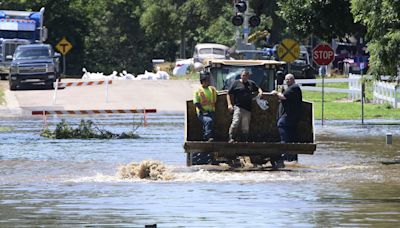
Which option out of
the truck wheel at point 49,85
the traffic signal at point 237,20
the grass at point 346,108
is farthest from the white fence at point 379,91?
the truck wheel at point 49,85

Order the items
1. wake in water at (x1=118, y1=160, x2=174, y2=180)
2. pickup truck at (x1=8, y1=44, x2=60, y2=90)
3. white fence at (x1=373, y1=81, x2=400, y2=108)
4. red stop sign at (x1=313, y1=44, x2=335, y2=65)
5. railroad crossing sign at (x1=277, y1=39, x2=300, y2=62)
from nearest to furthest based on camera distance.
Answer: wake in water at (x1=118, y1=160, x2=174, y2=180), red stop sign at (x1=313, y1=44, x2=335, y2=65), railroad crossing sign at (x1=277, y1=39, x2=300, y2=62), white fence at (x1=373, y1=81, x2=400, y2=108), pickup truck at (x1=8, y1=44, x2=60, y2=90)

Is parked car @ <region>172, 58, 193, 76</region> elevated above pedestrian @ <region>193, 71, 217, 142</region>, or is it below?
below

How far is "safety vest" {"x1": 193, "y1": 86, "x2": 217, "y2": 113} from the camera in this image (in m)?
23.2

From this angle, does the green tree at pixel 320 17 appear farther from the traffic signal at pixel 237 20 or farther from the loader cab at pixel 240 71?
the loader cab at pixel 240 71

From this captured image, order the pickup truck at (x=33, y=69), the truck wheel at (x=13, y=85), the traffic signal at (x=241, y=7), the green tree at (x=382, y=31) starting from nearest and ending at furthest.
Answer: the green tree at (x=382, y=31)
the traffic signal at (x=241, y=7)
the pickup truck at (x=33, y=69)
the truck wheel at (x=13, y=85)

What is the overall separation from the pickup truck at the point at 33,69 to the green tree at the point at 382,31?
28.3 meters

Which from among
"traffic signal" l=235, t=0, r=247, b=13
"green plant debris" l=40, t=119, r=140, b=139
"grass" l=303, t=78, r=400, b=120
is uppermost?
"traffic signal" l=235, t=0, r=247, b=13

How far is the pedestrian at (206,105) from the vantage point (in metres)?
23.2

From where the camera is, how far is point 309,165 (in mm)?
24625

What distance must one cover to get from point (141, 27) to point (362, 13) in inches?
2593

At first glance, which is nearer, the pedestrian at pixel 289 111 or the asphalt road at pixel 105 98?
the pedestrian at pixel 289 111

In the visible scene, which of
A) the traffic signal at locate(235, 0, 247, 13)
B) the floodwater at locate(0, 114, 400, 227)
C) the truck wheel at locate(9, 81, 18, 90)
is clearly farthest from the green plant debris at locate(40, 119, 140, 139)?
the truck wheel at locate(9, 81, 18, 90)

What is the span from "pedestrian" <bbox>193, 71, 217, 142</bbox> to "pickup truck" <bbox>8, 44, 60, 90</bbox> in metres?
32.9

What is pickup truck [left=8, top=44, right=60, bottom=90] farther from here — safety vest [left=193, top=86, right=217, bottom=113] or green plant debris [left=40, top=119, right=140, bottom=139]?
safety vest [left=193, top=86, right=217, bottom=113]
